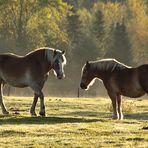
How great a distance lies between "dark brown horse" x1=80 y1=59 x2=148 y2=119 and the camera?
18.0 meters

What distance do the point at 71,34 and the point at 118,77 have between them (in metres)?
66.3

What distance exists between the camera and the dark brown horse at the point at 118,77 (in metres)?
18.0

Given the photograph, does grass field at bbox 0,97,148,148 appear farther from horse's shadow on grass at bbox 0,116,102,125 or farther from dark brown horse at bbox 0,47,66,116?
dark brown horse at bbox 0,47,66,116

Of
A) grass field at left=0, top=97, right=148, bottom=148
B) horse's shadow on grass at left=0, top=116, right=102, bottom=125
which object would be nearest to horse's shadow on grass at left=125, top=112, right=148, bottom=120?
grass field at left=0, top=97, right=148, bottom=148

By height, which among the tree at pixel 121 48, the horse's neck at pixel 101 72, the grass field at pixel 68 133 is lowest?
the tree at pixel 121 48

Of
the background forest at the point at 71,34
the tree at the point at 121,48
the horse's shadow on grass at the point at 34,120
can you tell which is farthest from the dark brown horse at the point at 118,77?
the tree at the point at 121,48

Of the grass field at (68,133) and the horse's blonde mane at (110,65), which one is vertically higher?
the horse's blonde mane at (110,65)

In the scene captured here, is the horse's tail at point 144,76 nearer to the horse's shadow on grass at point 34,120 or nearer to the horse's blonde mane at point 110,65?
the horse's blonde mane at point 110,65

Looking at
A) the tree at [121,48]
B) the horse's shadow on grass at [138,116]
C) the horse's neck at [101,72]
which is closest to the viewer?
the horse's neck at [101,72]

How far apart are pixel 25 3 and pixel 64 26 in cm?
2075

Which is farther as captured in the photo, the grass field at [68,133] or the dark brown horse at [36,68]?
the dark brown horse at [36,68]

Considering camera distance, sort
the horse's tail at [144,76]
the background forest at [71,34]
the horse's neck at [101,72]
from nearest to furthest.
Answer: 1. the horse's tail at [144,76]
2. the horse's neck at [101,72]
3. the background forest at [71,34]

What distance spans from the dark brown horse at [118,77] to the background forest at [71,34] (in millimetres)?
35954

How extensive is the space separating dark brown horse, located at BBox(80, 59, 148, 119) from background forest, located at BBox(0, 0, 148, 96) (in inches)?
1416
